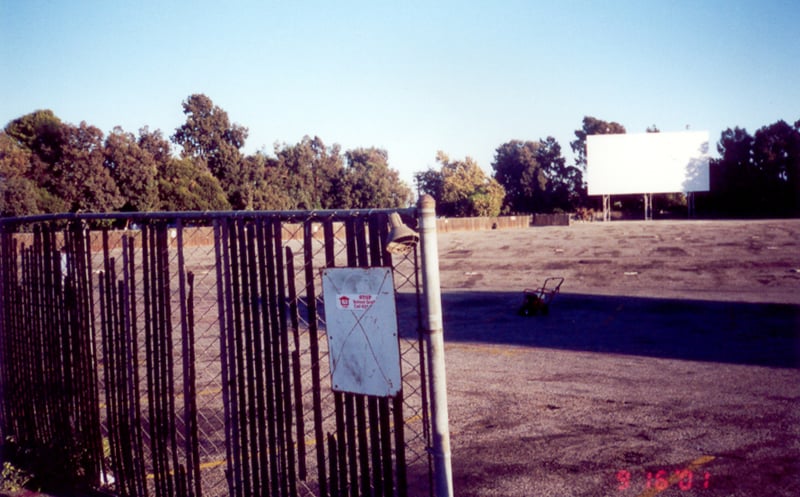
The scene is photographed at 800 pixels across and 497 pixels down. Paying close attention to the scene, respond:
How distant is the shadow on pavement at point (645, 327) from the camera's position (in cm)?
1031

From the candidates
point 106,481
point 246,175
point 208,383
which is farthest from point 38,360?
point 246,175

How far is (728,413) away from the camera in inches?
271

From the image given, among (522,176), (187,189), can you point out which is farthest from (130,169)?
(522,176)

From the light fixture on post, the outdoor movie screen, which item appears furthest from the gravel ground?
the outdoor movie screen

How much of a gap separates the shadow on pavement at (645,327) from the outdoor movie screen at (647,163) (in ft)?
154

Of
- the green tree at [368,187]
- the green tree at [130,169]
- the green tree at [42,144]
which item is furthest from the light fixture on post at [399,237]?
the green tree at [368,187]

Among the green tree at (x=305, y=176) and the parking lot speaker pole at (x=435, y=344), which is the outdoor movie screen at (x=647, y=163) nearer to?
the green tree at (x=305, y=176)

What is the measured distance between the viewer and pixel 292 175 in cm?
7056

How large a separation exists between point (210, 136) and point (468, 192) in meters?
40.1

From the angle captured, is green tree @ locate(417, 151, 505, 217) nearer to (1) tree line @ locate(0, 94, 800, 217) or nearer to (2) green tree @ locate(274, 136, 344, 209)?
(1) tree line @ locate(0, 94, 800, 217)

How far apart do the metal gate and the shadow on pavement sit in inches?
247

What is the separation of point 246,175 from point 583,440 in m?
58.2

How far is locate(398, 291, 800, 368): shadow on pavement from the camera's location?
10312 millimetres
